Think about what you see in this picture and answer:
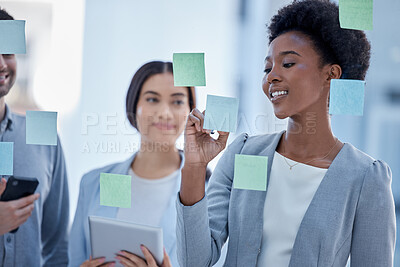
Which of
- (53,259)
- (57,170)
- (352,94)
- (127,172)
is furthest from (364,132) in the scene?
(53,259)

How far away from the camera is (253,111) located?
4.60ft

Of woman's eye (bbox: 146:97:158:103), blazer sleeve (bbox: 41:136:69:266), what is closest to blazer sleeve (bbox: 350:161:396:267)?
woman's eye (bbox: 146:97:158:103)

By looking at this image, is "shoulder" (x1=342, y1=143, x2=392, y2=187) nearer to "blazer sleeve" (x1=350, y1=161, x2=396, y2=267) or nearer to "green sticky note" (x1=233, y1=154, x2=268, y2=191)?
"blazer sleeve" (x1=350, y1=161, x2=396, y2=267)

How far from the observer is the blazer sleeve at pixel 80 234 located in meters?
1.54

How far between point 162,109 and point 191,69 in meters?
0.28

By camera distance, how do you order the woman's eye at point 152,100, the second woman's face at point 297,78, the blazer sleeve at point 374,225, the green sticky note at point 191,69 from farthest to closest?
the woman's eye at point 152,100 < the green sticky note at point 191,69 < the second woman's face at point 297,78 < the blazer sleeve at point 374,225

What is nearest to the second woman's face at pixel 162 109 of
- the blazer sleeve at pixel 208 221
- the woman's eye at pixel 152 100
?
the woman's eye at pixel 152 100

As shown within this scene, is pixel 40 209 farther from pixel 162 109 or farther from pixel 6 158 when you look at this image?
pixel 162 109

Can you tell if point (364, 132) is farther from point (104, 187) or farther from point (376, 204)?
point (104, 187)

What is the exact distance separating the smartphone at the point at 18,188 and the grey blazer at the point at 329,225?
691 millimetres

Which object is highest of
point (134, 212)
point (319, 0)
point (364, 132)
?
point (319, 0)

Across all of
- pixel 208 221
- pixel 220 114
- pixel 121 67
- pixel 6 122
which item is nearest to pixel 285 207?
pixel 208 221

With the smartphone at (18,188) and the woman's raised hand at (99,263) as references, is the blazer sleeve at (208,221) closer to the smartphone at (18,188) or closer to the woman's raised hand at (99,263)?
the woman's raised hand at (99,263)

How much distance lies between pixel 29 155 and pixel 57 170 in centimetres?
12
